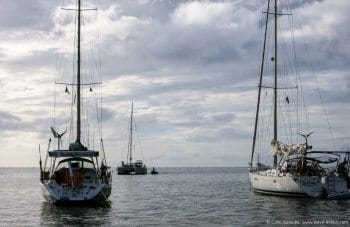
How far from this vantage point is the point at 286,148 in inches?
1977

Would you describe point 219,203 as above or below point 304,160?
below

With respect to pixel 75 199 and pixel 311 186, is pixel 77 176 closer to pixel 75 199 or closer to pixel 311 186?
pixel 75 199

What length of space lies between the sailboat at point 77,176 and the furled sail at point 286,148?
17.2 metres

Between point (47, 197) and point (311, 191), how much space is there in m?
21.6

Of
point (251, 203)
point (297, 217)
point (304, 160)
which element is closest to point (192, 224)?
point (297, 217)

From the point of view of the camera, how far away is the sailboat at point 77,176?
38.3 m

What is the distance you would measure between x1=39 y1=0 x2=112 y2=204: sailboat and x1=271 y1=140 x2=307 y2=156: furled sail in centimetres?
1722

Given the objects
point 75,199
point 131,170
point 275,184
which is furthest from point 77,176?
point 131,170

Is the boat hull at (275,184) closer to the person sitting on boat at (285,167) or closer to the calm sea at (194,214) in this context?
the person sitting on boat at (285,167)

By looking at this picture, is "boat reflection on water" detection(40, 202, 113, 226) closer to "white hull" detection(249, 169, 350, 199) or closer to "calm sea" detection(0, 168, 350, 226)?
"calm sea" detection(0, 168, 350, 226)

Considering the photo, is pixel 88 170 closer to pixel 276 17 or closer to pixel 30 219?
pixel 30 219

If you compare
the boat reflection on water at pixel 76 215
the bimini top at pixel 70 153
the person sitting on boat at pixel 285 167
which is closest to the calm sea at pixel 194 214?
the boat reflection on water at pixel 76 215

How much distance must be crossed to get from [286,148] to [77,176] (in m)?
20.7

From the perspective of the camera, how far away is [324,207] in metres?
41.1
